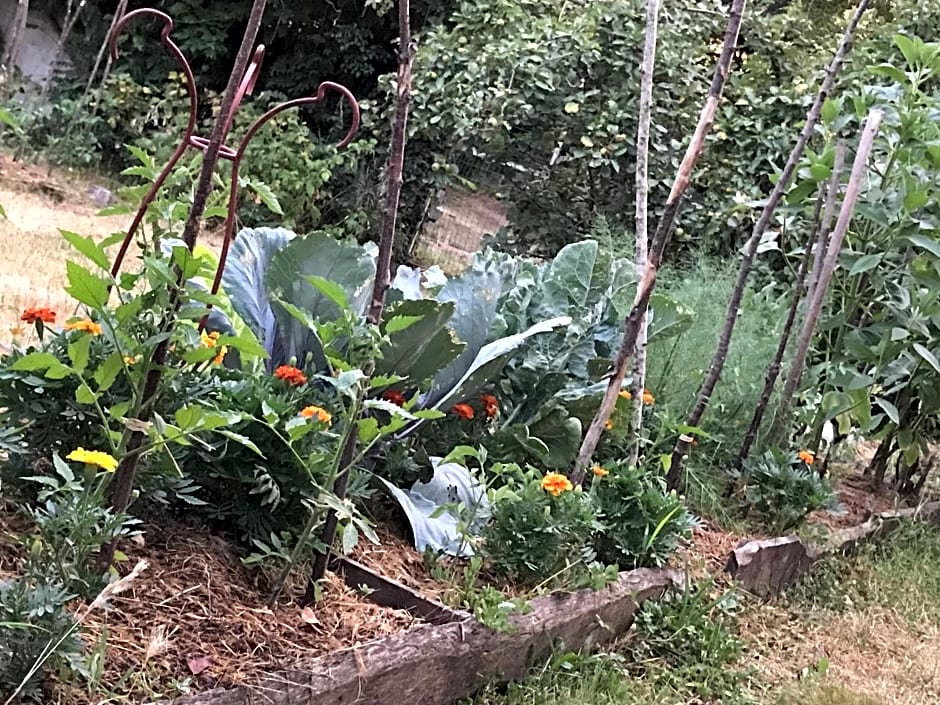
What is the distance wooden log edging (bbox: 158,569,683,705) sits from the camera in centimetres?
163

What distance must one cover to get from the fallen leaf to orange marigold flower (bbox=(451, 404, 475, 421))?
1.13 metres

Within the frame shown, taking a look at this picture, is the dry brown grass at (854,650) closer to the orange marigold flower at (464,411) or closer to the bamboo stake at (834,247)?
the bamboo stake at (834,247)

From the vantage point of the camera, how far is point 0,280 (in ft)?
13.5

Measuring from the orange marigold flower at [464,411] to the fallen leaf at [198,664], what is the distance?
113 centimetres

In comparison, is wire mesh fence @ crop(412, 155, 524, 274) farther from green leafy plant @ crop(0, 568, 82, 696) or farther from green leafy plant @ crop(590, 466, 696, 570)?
green leafy plant @ crop(0, 568, 82, 696)

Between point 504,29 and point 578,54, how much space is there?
0.98 metres

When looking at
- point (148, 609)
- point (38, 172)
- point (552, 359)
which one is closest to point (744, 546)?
point (552, 359)

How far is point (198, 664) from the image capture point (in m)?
1.61

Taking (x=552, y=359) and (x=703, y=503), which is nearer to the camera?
(x=552, y=359)

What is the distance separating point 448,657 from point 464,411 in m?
0.84

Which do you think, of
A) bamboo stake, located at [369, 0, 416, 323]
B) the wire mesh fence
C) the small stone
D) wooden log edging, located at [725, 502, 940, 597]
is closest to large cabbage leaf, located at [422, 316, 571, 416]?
bamboo stake, located at [369, 0, 416, 323]

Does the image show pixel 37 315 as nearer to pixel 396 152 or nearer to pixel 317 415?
pixel 317 415

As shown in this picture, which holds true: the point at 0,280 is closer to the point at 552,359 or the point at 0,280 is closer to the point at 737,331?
the point at 552,359

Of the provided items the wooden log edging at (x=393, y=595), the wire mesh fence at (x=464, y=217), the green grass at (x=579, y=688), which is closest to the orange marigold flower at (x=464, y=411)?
the wooden log edging at (x=393, y=595)
